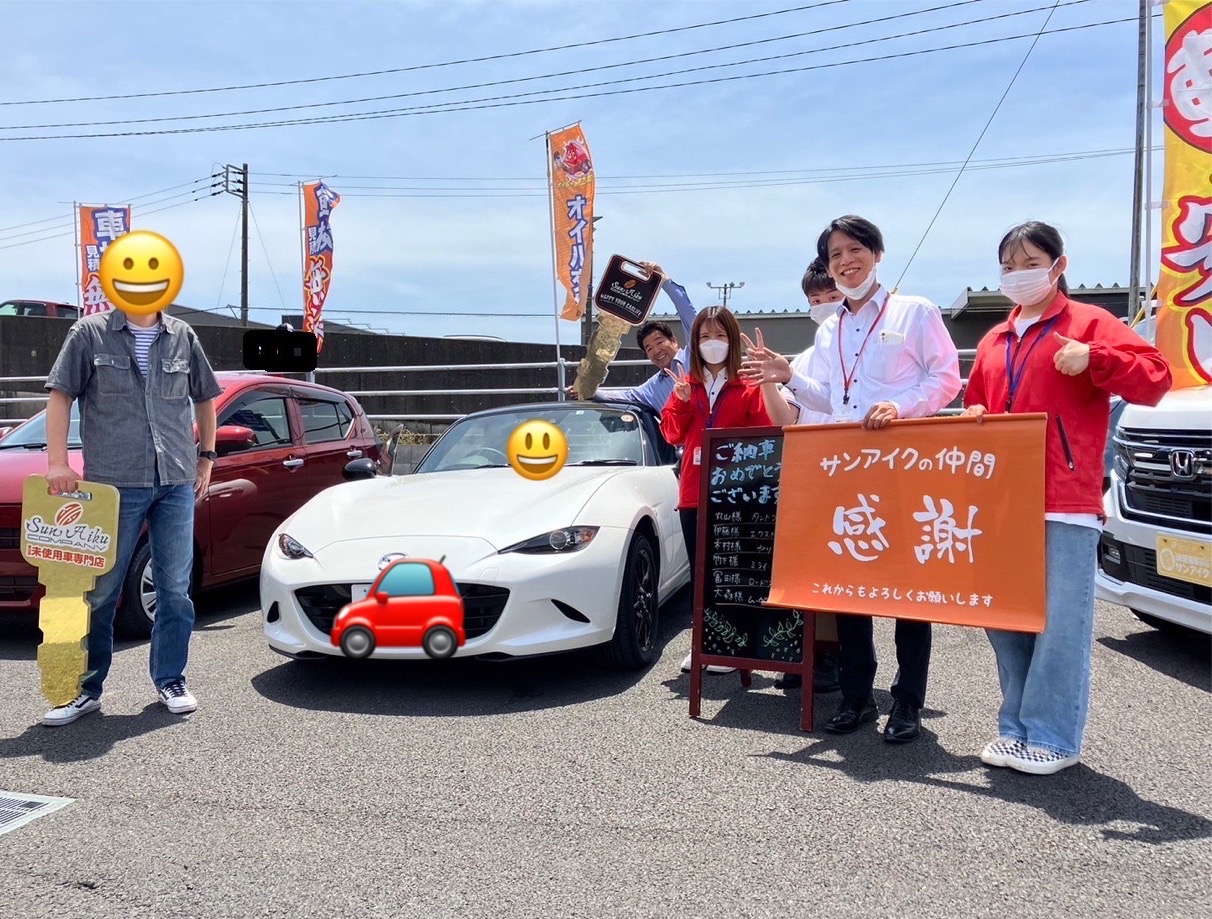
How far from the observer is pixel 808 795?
9.76 feet

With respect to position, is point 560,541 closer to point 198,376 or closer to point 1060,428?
point 1060,428

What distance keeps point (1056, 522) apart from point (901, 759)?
3.18 feet

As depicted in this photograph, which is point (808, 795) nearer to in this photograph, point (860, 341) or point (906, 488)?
point (906, 488)

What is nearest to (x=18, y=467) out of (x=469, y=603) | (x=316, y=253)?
(x=469, y=603)

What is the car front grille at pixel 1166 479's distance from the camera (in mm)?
4027

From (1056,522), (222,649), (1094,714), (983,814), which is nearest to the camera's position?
(983,814)

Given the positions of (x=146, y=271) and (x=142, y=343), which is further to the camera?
(x=142, y=343)

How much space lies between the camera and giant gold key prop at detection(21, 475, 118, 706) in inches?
111

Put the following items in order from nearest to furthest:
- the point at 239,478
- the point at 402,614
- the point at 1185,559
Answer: the point at 402,614
the point at 1185,559
the point at 239,478

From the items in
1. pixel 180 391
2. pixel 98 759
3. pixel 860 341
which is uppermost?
pixel 860 341

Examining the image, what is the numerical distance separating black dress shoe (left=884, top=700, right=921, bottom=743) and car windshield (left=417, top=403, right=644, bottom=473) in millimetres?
1441

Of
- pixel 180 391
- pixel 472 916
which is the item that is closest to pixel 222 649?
pixel 180 391

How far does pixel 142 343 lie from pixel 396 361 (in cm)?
1137

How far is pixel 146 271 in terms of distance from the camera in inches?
50.9
